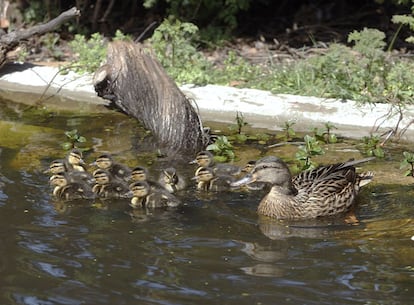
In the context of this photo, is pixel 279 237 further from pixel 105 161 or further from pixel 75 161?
pixel 75 161

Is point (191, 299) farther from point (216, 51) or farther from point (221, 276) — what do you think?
point (216, 51)

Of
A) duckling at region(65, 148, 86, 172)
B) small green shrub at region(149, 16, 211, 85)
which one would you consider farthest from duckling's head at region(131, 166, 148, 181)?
small green shrub at region(149, 16, 211, 85)

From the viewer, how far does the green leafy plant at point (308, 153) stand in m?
8.84

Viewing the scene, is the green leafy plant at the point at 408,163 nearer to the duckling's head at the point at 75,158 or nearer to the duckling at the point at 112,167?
the duckling at the point at 112,167

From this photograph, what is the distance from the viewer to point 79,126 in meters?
10.5

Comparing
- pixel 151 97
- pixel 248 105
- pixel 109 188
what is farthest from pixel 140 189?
pixel 248 105

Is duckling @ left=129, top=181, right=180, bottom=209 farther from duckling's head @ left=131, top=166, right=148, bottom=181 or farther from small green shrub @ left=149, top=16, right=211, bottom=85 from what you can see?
small green shrub @ left=149, top=16, right=211, bottom=85

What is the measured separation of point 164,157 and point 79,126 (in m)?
1.51

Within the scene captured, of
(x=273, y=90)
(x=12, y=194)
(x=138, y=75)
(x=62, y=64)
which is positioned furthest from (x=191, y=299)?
(x=62, y=64)

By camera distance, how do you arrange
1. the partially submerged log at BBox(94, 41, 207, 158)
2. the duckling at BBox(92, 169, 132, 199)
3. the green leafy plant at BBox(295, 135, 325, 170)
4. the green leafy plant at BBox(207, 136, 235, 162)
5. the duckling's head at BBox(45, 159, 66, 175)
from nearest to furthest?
the duckling at BBox(92, 169, 132, 199) → the duckling's head at BBox(45, 159, 66, 175) → the green leafy plant at BBox(295, 135, 325, 170) → the green leafy plant at BBox(207, 136, 235, 162) → the partially submerged log at BBox(94, 41, 207, 158)

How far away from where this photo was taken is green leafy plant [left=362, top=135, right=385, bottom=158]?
Answer: 9164 mm

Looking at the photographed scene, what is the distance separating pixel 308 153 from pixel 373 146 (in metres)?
0.88

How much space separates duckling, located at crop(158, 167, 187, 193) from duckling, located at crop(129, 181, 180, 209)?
0.87 feet

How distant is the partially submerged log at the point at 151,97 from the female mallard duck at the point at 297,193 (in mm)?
1691
